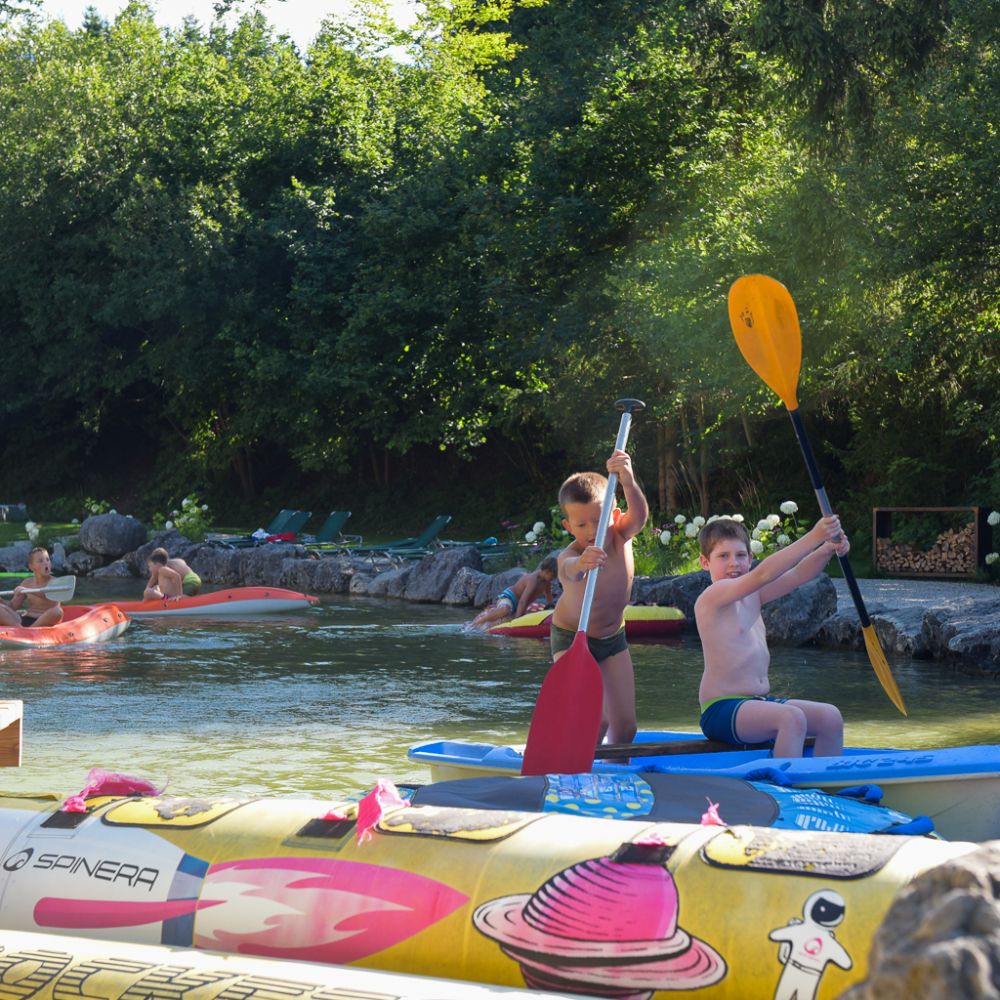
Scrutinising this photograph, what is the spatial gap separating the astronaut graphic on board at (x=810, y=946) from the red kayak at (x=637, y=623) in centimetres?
999

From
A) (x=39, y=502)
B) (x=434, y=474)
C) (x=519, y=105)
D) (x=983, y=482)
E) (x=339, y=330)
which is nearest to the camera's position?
(x=983, y=482)

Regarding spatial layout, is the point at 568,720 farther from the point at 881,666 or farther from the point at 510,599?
the point at 510,599

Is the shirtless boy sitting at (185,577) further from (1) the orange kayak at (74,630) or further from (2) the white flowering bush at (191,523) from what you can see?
(2) the white flowering bush at (191,523)

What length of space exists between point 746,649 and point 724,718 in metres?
0.28

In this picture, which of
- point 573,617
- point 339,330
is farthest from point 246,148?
point 573,617

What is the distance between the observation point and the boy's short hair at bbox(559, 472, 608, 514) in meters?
5.66

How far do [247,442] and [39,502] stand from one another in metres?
7.27

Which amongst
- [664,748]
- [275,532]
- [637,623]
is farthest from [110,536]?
[664,748]

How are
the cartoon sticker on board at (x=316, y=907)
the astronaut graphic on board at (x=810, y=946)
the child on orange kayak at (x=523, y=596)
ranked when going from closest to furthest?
the astronaut graphic on board at (x=810, y=946) < the cartoon sticker on board at (x=316, y=907) < the child on orange kayak at (x=523, y=596)

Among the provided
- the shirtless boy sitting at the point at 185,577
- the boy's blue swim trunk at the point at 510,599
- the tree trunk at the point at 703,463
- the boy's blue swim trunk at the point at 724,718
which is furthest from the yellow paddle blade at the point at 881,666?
the tree trunk at the point at 703,463

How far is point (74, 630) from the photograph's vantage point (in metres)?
12.2

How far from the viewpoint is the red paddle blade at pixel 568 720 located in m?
4.98

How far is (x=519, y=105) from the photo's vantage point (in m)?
23.6

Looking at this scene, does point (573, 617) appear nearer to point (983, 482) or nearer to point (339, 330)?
point (983, 482)
